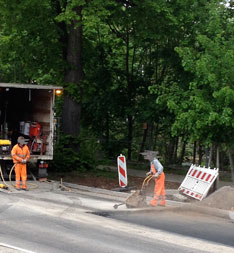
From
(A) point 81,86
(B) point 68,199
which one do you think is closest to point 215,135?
(B) point 68,199

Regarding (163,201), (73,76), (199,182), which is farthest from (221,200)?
(73,76)

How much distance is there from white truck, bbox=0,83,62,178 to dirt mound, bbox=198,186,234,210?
6353 millimetres

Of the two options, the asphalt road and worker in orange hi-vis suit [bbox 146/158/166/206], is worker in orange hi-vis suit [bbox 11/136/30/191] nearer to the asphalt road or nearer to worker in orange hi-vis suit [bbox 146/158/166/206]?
the asphalt road

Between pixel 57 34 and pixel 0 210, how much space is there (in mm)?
10767

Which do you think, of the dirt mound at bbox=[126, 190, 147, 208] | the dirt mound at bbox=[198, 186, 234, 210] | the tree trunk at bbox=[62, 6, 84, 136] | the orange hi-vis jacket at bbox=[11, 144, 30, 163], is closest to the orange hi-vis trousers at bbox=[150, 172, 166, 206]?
the dirt mound at bbox=[126, 190, 147, 208]

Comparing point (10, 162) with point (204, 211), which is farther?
point (10, 162)

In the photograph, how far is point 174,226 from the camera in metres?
12.7

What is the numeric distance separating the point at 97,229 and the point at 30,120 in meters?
10.8

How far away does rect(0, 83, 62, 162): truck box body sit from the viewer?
19.6 metres

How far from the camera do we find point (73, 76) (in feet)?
74.2

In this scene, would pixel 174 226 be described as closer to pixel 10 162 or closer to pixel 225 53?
pixel 225 53

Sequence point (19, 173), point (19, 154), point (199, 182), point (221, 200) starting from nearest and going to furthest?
point (221, 200)
point (199, 182)
point (19, 173)
point (19, 154)

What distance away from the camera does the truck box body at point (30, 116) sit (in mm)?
→ 19609

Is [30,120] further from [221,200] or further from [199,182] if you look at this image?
[221,200]
